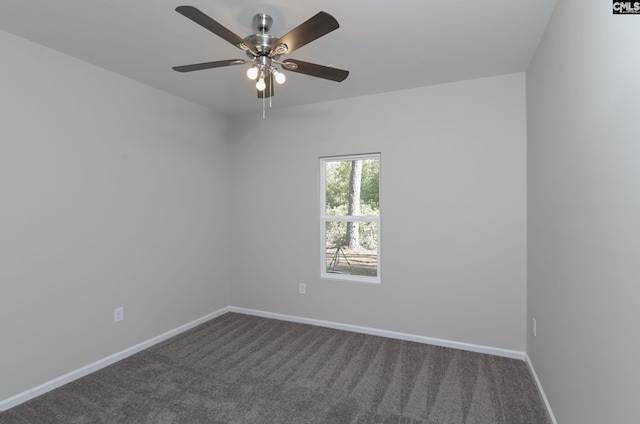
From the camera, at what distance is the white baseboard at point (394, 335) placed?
290 cm

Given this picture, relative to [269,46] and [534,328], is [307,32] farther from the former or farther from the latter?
[534,328]

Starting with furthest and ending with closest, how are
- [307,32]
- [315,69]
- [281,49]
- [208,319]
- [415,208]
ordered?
1. [208,319]
2. [415,208]
3. [315,69]
4. [281,49]
5. [307,32]

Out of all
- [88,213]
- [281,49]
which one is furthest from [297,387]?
[281,49]

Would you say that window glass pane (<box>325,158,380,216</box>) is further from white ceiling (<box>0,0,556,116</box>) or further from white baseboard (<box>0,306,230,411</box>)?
white baseboard (<box>0,306,230,411</box>)

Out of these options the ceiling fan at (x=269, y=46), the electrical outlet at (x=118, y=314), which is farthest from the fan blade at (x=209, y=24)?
the electrical outlet at (x=118, y=314)

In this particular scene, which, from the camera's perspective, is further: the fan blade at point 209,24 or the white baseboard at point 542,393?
the white baseboard at point 542,393

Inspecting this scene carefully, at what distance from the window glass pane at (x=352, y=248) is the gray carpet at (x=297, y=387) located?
78 centimetres

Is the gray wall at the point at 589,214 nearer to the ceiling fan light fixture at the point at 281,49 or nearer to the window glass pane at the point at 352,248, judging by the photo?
the ceiling fan light fixture at the point at 281,49

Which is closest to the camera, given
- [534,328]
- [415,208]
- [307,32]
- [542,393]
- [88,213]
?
[307,32]

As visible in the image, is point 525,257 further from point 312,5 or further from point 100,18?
point 100,18

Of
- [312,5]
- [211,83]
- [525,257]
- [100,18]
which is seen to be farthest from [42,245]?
[525,257]

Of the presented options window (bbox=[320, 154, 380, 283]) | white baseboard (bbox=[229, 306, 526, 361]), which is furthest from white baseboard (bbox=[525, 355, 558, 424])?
window (bbox=[320, 154, 380, 283])

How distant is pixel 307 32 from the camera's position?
1577mm

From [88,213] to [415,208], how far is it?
297 centimetres
